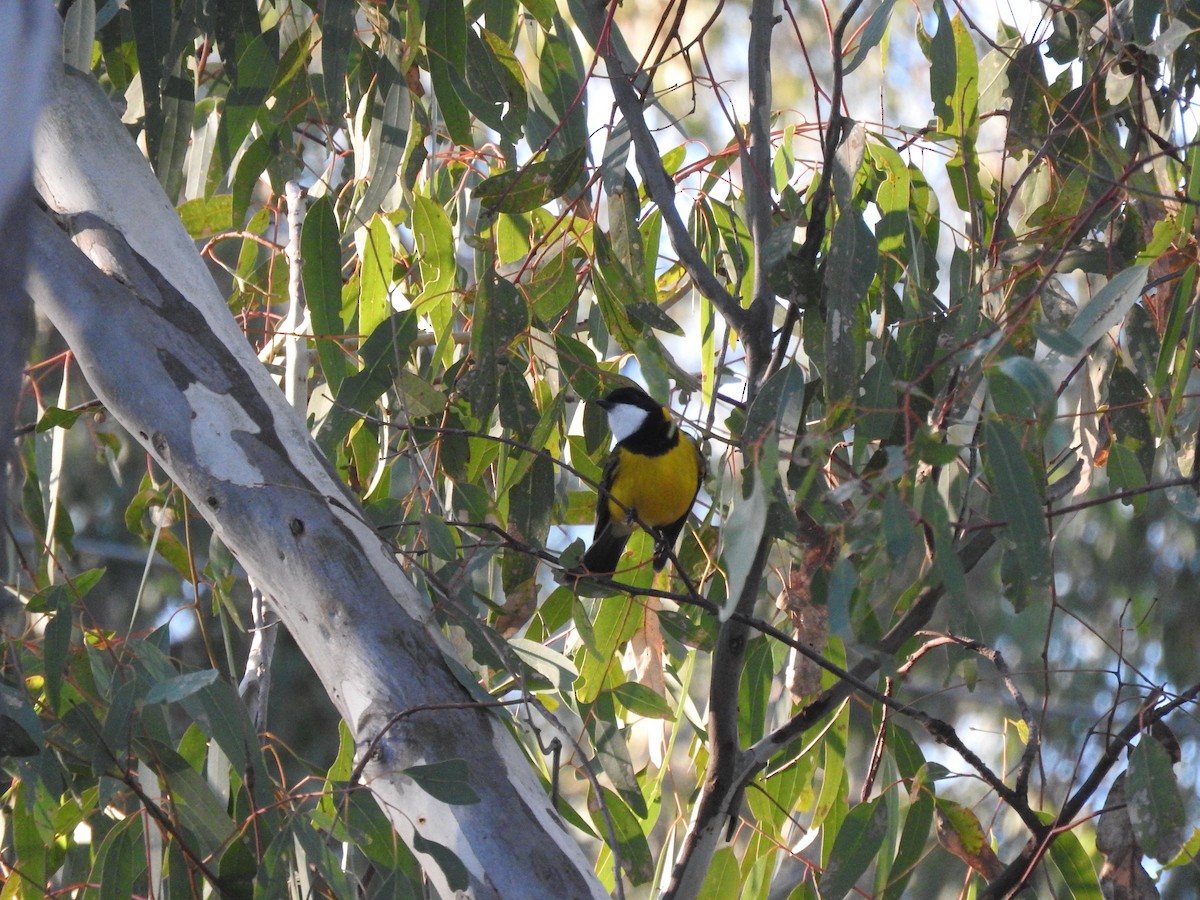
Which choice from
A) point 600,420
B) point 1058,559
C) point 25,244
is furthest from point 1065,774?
point 25,244

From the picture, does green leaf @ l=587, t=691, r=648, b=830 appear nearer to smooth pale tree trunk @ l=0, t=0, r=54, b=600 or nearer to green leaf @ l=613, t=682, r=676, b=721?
green leaf @ l=613, t=682, r=676, b=721

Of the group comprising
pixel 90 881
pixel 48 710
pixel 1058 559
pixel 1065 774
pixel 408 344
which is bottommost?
pixel 90 881

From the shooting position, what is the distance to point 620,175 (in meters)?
1.84

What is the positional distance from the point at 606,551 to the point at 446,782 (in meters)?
1.48

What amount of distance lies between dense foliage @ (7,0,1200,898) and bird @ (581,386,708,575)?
22 cm

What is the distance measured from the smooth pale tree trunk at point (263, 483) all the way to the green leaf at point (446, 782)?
0.19ft

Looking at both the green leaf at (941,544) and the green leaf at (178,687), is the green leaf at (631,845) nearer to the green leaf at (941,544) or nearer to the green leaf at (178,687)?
the green leaf at (178,687)

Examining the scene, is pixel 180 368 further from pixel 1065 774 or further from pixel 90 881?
pixel 1065 774

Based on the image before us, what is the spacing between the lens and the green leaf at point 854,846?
1767 millimetres

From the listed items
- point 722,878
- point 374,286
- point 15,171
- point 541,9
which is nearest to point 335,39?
point 541,9

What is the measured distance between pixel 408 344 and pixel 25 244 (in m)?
1.45

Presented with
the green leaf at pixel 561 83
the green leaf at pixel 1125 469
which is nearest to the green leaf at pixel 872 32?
the green leaf at pixel 561 83

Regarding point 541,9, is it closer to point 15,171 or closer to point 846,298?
point 846,298

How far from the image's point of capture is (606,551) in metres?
2.89
